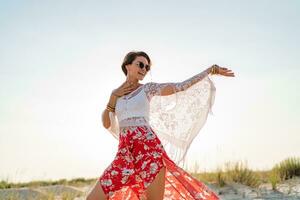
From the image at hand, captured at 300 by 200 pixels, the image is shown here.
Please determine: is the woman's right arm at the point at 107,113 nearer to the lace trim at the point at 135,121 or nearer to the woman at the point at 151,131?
the woman at the point at 151,131

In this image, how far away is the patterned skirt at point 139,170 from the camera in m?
4.84

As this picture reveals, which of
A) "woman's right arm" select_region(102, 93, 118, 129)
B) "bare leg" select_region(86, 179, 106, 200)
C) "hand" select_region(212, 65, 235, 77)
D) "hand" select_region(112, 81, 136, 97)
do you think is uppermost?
"hand" select_region(212, 65, 235, 77)

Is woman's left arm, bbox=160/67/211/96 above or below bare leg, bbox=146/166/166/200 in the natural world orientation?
above

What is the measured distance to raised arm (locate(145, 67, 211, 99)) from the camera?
5.15 m

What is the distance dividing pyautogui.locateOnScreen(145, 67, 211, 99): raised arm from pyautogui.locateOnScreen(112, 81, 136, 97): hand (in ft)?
0.58

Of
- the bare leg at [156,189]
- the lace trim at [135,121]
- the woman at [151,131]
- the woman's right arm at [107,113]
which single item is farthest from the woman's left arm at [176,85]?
the bare leg at [156,189]

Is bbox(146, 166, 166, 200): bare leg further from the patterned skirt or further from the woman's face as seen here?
the woman's face

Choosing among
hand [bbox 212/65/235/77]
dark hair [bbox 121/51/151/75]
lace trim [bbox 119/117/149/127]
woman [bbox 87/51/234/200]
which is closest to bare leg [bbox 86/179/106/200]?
woman [bbox 87/51/234/200]

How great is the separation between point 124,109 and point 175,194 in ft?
3.37

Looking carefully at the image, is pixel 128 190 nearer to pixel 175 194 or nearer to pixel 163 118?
pixel 175 194

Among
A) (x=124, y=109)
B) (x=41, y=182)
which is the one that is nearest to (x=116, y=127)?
(x=124, y=109)

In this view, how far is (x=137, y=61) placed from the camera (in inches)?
208

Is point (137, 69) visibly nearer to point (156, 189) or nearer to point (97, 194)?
point (156, 189)

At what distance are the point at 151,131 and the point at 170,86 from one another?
50 centimetres
